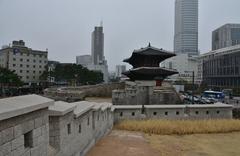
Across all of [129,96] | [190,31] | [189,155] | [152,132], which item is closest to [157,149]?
[189,155]

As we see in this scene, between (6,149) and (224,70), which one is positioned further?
(224,70)

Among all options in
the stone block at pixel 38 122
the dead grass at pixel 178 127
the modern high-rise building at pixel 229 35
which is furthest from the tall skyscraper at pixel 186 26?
the stone block at pixel 38 122

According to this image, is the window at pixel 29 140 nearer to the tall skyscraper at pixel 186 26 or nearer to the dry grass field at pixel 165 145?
the dry grass field at pixel 165 145

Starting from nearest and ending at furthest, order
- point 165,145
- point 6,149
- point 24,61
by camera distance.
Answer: point 6,149
point 165,145
point 24,61

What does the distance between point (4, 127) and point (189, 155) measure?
8.92 metres

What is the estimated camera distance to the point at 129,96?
25078mm

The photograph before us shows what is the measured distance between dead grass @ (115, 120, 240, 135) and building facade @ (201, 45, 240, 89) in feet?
161

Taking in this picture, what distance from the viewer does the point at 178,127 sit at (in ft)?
50.8

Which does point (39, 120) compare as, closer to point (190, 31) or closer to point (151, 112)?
point (151, 112)

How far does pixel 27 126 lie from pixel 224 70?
72.7 m

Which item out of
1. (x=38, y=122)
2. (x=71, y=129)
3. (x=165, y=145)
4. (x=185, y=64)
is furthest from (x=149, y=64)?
(x=185, y=64)

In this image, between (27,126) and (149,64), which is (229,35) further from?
(27,126)

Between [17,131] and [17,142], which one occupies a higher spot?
[17,131]

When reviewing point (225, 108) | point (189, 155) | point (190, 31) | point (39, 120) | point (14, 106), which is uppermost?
point (190, 31)
